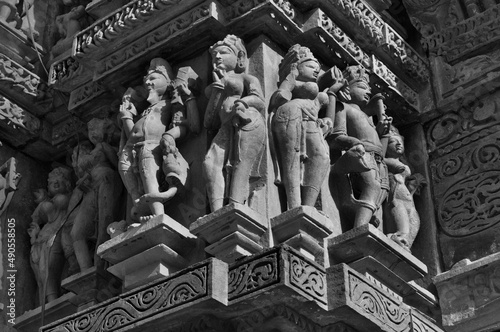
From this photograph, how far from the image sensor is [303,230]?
747 cm

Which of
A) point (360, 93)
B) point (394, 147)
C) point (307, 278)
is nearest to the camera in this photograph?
point (307, 278)

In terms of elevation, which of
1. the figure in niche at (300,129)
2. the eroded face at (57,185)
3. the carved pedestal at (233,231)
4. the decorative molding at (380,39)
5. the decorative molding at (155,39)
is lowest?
the carved pedestal at (233,231)

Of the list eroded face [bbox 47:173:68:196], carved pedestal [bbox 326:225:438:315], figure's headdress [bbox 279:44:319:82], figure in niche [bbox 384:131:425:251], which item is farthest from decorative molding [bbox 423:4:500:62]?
eroded face [bbox 47:173:68:196]

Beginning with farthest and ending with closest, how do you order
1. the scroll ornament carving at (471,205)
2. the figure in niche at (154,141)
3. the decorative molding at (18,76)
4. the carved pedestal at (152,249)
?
the decorative molding at (18,76) → the scroll ornament carving at (471,205) → the figure in niche at (154,141) → the carved pedestal at (152,249)

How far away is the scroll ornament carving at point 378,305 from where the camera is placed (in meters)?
7.20

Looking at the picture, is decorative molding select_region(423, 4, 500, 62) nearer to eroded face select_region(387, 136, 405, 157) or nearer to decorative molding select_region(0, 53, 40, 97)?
eroded face select_region(387, 136, 405, 157)

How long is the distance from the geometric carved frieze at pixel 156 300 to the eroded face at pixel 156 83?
1502mm

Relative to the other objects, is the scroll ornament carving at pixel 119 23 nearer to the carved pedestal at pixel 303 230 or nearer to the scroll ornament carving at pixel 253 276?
the carved pedestal at pixel 303 230

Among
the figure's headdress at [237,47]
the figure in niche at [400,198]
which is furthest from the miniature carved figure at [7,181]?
the figure in niche at [400,198]

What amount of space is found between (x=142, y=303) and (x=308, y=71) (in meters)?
1.78

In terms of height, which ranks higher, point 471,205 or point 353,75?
point 353,75

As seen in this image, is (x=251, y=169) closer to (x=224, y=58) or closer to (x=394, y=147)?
(x=224, y=58)

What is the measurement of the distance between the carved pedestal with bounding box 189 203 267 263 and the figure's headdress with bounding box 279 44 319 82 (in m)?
1.15

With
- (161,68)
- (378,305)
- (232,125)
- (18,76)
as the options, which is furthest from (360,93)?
(18,76)
